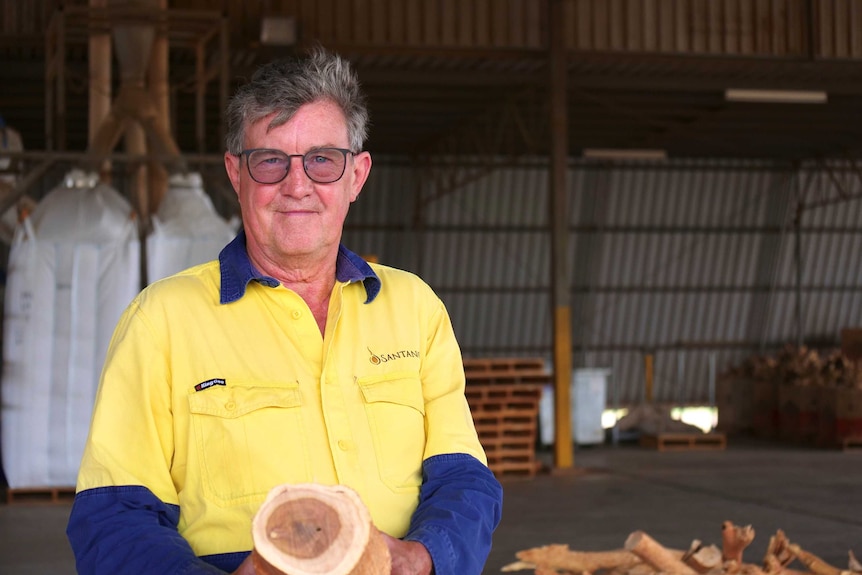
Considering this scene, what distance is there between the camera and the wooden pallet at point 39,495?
9.31 meters

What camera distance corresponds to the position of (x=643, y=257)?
75.5 ft

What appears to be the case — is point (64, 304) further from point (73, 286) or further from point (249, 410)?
point (249, 410)

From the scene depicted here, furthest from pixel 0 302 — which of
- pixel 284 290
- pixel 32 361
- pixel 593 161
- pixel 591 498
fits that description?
pixel 593 161

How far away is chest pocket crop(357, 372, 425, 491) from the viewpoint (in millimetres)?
2248

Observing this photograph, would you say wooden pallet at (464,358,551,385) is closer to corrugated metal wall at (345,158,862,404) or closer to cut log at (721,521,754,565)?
cut log at (721,521,754,565)

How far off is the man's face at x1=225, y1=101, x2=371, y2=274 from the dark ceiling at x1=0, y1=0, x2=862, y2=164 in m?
8.00

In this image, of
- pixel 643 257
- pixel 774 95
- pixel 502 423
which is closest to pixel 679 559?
pixel 502 423

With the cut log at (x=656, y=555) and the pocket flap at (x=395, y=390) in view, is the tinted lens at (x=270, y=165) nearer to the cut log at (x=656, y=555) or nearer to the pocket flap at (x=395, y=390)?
the pocket flap at (x=395, y=390)

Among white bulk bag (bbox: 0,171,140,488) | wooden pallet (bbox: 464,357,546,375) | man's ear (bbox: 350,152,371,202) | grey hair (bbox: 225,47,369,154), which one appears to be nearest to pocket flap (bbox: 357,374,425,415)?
man's ear (bbox: 350,152,371,202)

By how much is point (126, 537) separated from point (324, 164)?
33.3 inches

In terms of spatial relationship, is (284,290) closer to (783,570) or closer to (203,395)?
(203,395)

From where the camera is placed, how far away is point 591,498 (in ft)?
35.5

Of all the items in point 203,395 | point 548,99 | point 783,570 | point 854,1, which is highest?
point 854,1

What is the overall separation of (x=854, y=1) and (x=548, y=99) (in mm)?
4409
